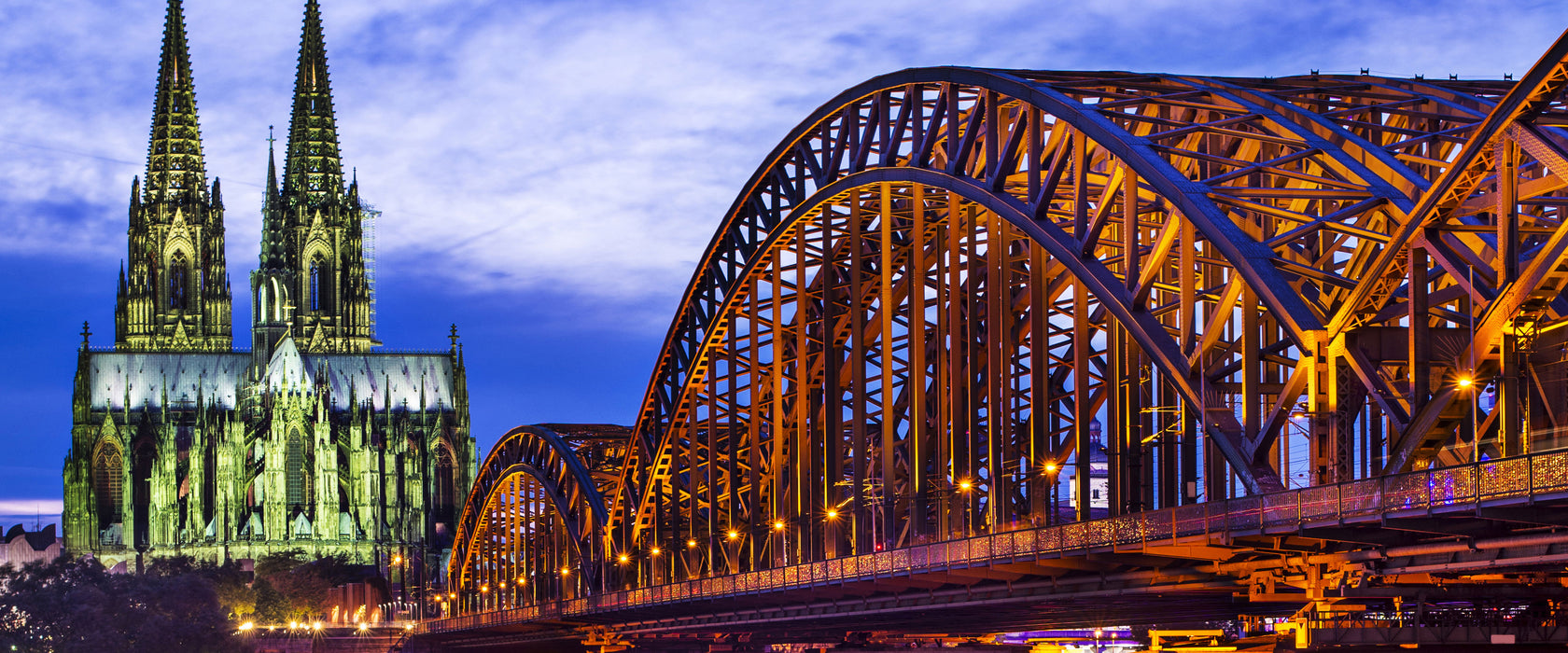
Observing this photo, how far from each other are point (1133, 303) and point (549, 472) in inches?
2910

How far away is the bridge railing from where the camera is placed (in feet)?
97.4

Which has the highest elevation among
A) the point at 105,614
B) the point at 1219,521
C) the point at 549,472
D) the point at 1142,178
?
the point at 1142,178

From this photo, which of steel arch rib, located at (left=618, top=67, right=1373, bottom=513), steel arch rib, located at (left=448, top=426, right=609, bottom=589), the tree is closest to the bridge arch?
steel arch rib, located at (left=618, top=67, right=1373, bottom=513)

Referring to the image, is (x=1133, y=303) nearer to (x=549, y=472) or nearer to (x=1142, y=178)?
(x=1142, y=178)

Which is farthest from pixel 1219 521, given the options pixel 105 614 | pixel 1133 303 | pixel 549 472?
pixel 105 614

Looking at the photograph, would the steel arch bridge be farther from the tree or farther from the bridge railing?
the tree

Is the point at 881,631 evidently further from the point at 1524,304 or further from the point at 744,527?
the point at 1524,304

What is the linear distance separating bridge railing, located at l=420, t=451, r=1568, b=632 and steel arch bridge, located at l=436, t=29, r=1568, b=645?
0.67ft

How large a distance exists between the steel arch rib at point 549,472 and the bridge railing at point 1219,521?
32821mm

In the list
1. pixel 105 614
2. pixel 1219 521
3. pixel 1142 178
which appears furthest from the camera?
pixel 105 614

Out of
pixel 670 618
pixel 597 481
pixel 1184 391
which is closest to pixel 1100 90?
pixel 1184 391

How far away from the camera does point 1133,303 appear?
4238 cm

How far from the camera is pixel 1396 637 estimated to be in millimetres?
38562

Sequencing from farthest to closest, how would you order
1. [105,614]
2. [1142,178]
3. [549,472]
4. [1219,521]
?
[105,614]
[549,472]
[1142,178]
[1219,521]
